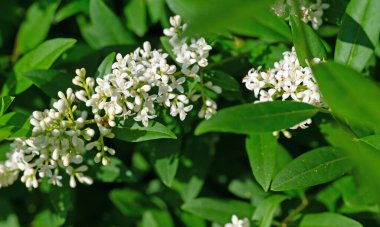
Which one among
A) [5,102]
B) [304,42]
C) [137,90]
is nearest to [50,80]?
[5,102]

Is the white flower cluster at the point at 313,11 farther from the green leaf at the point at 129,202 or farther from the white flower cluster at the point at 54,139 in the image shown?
the green leaf at the point at 129,202

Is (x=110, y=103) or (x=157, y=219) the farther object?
(x=157, y=219)

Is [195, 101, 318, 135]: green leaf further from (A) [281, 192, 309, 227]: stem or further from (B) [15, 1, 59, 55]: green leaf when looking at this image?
(B) [15, 1, 59, 55]: green leaf

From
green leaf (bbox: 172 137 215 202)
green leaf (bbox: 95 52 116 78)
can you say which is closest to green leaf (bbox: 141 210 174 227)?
green leaf (bbox: 172 137 215 202)

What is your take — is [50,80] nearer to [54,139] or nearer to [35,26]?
[54,139]

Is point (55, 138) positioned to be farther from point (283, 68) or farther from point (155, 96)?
point (283, 68)

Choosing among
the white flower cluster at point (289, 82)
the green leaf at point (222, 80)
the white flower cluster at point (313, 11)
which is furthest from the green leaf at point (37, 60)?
the white flower cluster at point (313, 11)
